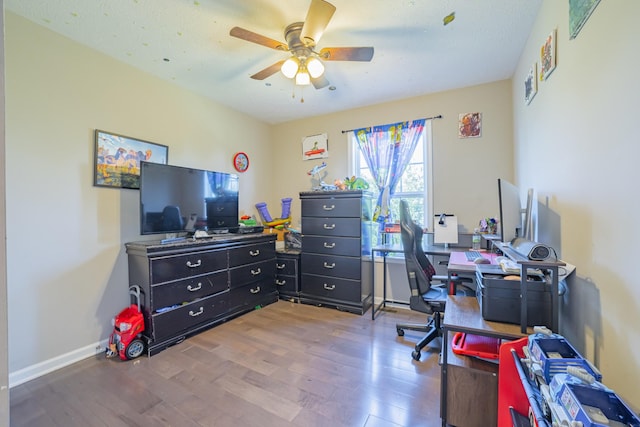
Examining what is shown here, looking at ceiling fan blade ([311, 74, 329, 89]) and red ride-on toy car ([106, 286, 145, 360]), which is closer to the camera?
red ride-on toy car ([106, 286, 145, 360])

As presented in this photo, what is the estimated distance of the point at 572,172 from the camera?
1339mm

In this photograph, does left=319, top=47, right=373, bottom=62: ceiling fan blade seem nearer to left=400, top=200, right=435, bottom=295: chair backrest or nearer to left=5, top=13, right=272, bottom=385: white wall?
left=400, top=200, right=435, bottom=295: chair backrest

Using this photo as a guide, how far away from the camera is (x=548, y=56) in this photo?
1.64 m

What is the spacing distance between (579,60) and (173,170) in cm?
303

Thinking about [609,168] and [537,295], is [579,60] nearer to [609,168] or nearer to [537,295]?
[609,168]

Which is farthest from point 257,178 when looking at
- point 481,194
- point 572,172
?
point 572,172

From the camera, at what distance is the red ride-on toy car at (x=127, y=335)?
7.06ft

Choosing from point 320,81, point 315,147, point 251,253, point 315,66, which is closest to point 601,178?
point 315,66

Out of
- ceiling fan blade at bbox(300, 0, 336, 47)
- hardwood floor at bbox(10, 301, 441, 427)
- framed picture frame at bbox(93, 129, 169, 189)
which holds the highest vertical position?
ceiling fan blade at bbox(300, 0, 336, 47)

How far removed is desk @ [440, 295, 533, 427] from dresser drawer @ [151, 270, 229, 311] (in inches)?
87.5

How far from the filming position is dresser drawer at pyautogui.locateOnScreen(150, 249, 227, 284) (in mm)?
2316

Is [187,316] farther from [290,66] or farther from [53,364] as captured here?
[290,66]

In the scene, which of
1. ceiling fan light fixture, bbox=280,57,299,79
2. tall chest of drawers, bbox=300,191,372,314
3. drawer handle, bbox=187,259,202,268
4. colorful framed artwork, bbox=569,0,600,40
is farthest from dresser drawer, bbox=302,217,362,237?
colorful framed artwork, bbox=569,0,600,40

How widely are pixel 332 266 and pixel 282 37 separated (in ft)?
7.98
